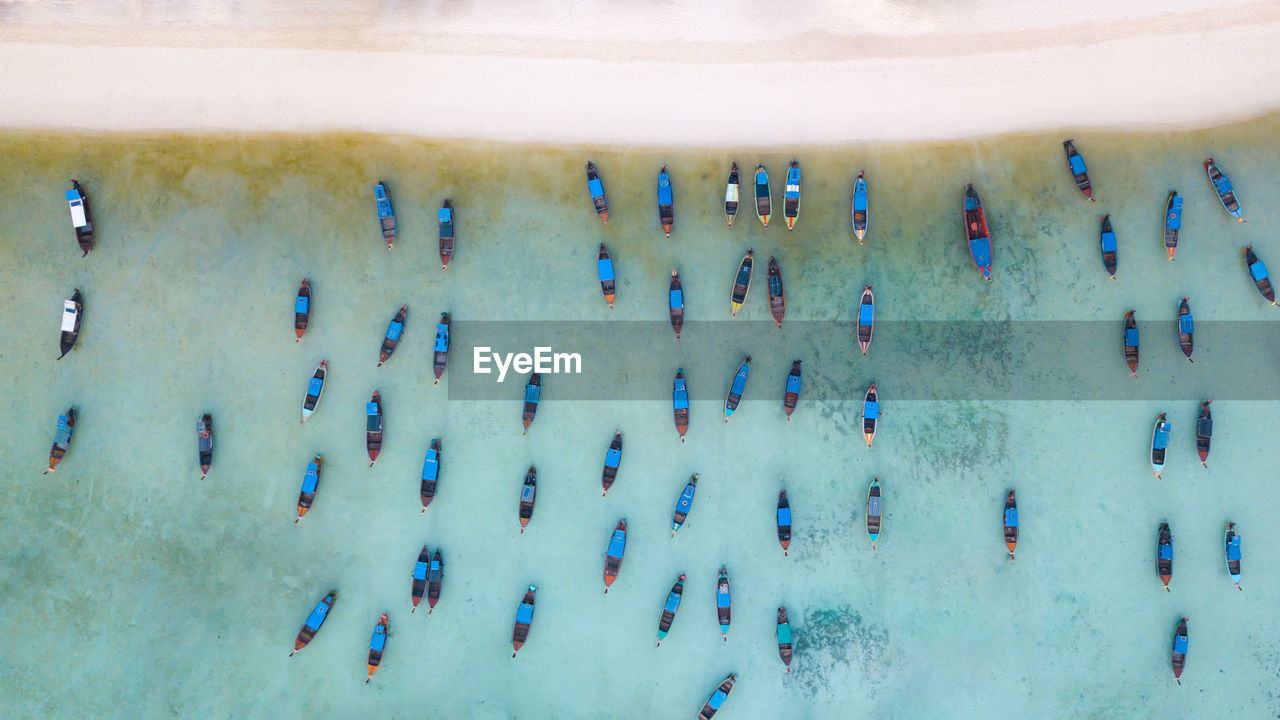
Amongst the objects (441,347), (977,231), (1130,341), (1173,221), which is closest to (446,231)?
(441,347)

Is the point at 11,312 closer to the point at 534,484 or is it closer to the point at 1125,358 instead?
the point at 534,484

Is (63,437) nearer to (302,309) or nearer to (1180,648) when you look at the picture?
(302,309)

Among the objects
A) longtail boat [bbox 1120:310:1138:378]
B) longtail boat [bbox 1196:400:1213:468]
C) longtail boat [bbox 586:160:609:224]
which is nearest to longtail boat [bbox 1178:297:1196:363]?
longtail boat [bbox 1120:310:1138:378]

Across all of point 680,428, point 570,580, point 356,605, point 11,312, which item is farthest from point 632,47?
point 11,312

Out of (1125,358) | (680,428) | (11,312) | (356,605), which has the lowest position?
(356,605)

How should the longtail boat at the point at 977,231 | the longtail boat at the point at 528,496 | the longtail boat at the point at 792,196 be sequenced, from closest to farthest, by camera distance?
the longtail boat at the point at 977,231 < the longtail boat at the point at 792,196 < the longtail boat at the point at 528,496

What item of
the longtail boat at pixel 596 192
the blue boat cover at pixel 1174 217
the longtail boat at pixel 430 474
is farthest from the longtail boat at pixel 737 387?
the blue boat cover at pixel 1174 217

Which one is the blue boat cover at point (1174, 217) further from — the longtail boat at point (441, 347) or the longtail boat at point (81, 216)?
the longtail boat at point (81, 216)
